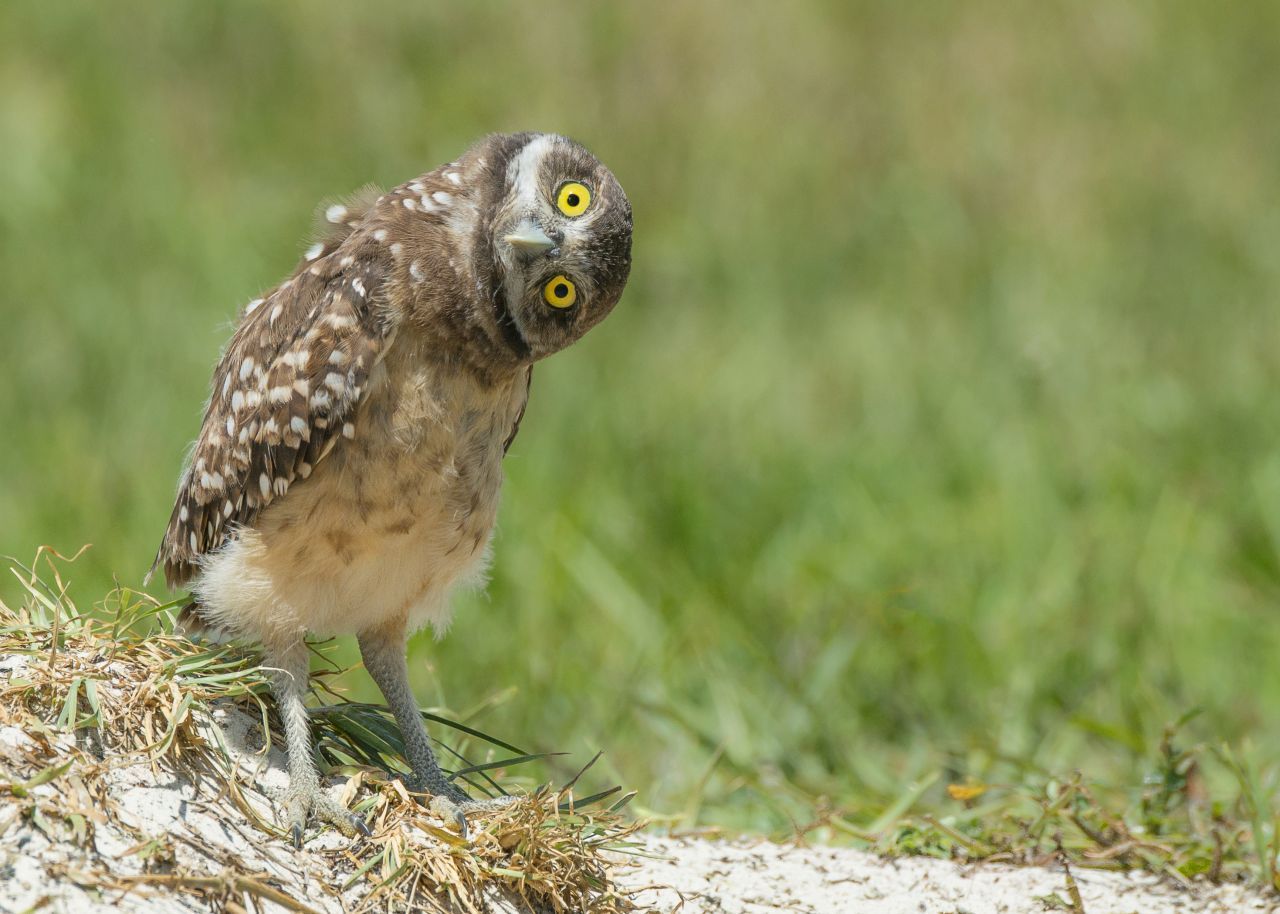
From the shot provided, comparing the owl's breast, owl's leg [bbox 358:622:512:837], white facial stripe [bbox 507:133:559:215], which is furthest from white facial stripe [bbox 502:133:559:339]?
owl's leg [bbox 358:622:512:837]

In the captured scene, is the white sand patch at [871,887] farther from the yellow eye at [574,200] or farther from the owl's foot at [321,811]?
the yellow eye at [574,200]

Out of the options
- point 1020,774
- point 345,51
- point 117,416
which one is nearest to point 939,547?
point 1020,774

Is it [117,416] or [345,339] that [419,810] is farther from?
[117,416]

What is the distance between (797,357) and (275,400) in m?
5.82

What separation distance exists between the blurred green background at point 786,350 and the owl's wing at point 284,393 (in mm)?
467

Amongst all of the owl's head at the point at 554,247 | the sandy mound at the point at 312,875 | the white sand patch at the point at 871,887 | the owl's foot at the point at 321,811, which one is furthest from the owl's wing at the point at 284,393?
the white sand patch at the point at 871,887

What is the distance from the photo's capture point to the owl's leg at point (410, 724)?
3381 millimetres

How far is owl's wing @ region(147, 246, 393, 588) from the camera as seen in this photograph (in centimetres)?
343

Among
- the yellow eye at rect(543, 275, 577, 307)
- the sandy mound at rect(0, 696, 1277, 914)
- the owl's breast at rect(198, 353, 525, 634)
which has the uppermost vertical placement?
the yellow eye at rect(543, 275, 577, 307)

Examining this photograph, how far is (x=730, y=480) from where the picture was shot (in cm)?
743

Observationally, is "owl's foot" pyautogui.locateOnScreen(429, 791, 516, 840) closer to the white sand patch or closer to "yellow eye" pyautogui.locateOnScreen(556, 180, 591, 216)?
the white sand patch

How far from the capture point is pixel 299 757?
330 cm

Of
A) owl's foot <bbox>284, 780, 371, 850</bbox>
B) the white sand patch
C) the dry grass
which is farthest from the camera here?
the white sand patch

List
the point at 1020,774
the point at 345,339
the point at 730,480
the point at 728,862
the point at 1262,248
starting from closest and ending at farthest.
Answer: the point at 345,339 < the point at 728,862 < the point at 1020,774 < the point at 730,480 < the point at 1262,248
